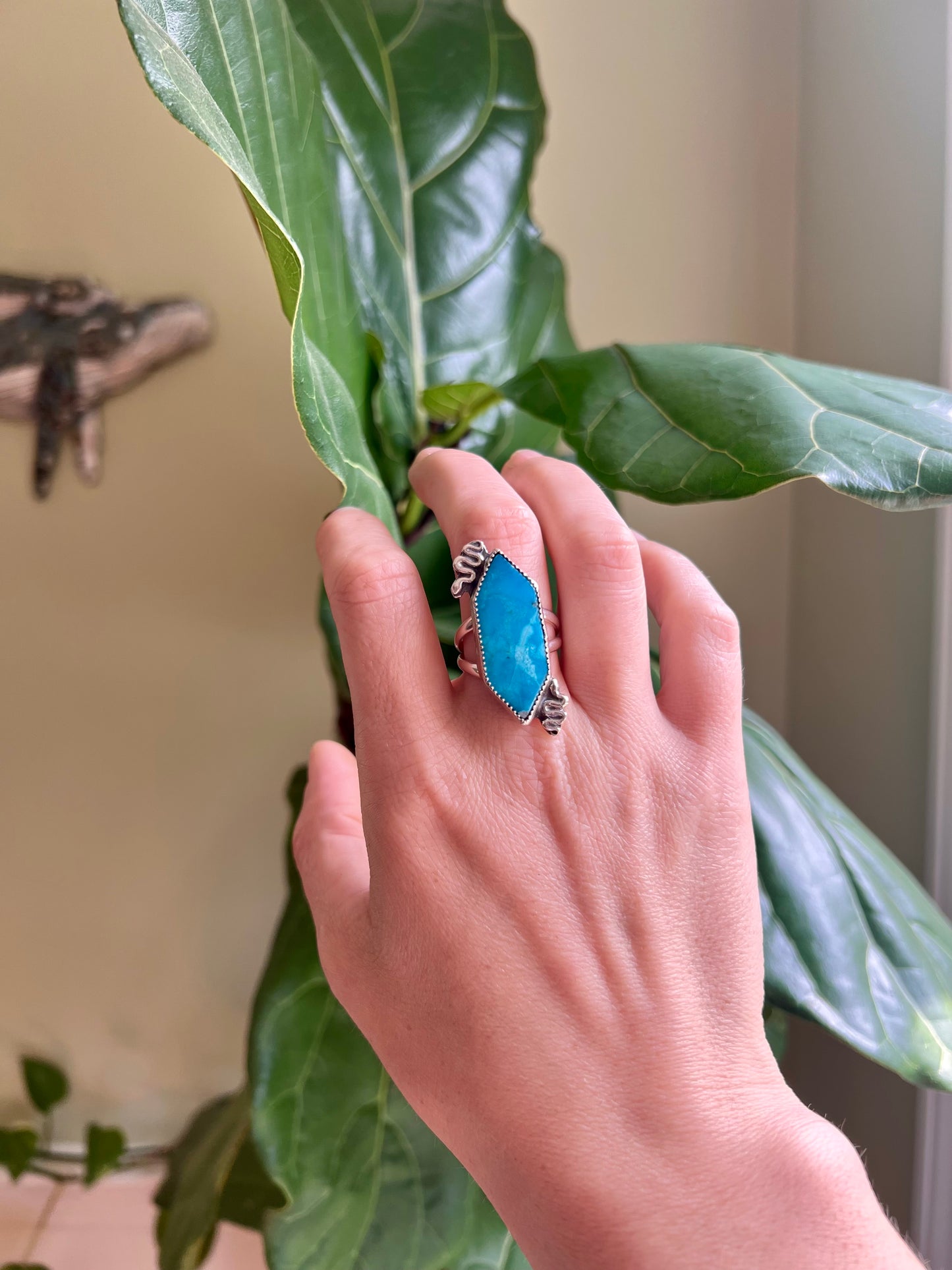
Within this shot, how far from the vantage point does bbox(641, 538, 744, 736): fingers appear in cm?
43

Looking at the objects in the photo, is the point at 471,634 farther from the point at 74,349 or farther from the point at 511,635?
the point at 74,349

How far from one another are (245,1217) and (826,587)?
0.89m

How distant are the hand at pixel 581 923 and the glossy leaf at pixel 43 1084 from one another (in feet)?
2.50

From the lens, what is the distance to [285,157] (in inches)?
Answer: 18.8

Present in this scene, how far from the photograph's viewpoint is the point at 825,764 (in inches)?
37.3

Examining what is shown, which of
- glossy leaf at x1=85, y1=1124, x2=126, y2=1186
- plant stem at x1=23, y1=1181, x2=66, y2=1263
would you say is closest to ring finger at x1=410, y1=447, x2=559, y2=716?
glossy leaf at x1=85, y1=1124, x2=126, y2=1186

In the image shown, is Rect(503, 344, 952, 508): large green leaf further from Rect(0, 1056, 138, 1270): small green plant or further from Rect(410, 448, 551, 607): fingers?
Rect(0, 1056, 138, 1270): small green plant

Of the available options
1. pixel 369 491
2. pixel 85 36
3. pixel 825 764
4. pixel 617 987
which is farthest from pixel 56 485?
pixel 825 764

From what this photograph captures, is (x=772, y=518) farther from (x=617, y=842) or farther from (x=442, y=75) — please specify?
(x=617, y=842)

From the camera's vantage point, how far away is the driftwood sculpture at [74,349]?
84 centimetres

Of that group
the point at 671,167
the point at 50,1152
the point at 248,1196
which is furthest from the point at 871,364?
the point at 50,1152

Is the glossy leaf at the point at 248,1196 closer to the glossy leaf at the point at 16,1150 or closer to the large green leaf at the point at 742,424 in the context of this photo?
the glossy leaf at the point at 16,1150

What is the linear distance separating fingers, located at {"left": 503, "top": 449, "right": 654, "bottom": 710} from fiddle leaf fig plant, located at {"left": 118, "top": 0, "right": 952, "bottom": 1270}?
0.22 ft

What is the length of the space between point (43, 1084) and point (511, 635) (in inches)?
38.3
